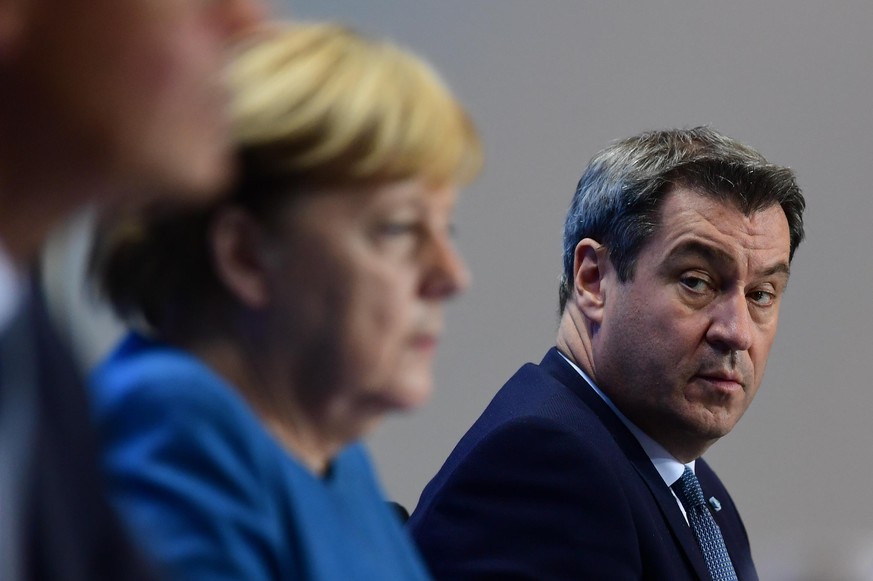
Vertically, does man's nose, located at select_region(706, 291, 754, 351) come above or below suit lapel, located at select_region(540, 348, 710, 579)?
above

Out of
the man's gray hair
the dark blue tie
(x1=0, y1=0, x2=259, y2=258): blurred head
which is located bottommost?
the dark blue tie

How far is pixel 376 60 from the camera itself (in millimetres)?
966

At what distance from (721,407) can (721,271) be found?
22 centimetres

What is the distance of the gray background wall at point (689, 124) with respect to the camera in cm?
307

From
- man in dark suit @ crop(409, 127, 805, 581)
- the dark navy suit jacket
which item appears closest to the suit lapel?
man in dark suit @ crop(409, 127, 805, 581)

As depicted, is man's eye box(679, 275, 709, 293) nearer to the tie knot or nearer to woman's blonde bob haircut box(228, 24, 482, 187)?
the tie knot

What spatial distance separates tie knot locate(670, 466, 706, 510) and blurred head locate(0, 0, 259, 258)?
1.46m

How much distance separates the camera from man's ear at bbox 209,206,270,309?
0.93 metres

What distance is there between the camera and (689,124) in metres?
3.28

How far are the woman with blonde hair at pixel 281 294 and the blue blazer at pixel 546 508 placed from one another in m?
0.69

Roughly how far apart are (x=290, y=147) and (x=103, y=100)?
1.06 feet

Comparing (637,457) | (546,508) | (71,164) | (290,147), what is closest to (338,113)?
(290,147)

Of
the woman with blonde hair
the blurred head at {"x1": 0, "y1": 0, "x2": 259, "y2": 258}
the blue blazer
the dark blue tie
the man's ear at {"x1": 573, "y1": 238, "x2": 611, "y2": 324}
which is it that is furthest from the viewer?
the man's ear at {"x1": 573, "y1": 238, "x2": 611, "y2": 324}

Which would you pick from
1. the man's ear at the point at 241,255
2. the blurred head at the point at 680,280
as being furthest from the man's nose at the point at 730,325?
the man's ear at the point at 241,255
